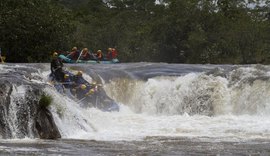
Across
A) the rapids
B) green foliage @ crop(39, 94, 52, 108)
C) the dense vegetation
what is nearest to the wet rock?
green foliage @ crop(39, 94, 52, 108)

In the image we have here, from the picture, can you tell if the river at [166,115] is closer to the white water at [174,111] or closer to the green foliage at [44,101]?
the white water at [174,111]

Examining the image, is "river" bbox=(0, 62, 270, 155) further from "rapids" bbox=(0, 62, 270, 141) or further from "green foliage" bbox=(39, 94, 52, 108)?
"green foliage" bbox=(39, 94, 52, 108)

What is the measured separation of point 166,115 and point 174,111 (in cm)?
40

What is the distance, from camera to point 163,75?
2189 centimetres

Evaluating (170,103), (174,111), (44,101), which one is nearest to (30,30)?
(170,103)

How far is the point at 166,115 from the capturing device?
65.0 feet

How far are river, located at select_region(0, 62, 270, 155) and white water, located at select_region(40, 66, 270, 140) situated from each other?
0.07 ft

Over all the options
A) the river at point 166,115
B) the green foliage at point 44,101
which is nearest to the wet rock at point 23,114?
the green foliage at point 44,101

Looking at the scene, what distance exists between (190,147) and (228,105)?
308 inches

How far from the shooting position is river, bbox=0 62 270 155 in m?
12.2

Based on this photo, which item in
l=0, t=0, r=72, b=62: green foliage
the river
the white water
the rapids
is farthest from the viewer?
l=0, t=0, r=72, b=62: green foliage

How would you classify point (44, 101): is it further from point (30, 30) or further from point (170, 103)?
point (30, 30)

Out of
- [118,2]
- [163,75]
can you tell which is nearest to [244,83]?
[163,75]

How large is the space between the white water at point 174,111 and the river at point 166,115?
2 cm
